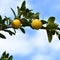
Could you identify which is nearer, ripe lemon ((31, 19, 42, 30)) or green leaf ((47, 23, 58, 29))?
ripe lemon ((31, 19, 42, 30))

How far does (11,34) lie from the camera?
10.2 ft

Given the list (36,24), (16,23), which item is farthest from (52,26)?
(16,23)

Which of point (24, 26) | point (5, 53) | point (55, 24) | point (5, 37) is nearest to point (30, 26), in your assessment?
point (24, 26)

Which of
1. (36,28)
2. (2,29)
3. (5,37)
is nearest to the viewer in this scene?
(36,28)

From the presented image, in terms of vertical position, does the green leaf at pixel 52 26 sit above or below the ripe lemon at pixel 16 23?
above

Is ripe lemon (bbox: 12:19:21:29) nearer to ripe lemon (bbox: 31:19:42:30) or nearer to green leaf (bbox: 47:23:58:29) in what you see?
ripe lemon (bbox: 31:19:42:30)

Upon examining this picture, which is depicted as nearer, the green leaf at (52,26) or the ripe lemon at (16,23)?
the ripe lemon at (16,23)

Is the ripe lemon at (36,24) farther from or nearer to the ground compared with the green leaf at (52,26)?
nearer to the ground

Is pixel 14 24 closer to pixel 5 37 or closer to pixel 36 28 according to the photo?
pixel 36 28

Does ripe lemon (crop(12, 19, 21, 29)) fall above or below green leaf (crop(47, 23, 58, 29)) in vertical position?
below

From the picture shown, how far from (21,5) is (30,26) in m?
0.31

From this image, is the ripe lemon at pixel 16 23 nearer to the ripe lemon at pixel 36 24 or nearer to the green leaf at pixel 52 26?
the ripe lemon at pixel 36 24

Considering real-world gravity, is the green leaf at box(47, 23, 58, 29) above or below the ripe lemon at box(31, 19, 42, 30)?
above

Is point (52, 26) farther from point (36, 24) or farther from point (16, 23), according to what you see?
point (16, 23)
